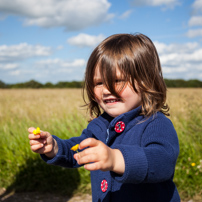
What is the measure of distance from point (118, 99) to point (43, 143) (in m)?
0.48

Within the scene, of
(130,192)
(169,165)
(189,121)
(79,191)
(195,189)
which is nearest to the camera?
(169,165)

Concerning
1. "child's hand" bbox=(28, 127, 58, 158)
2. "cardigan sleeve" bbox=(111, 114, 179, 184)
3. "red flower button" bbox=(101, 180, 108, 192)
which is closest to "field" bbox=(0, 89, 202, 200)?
"child's hand" bbox=(28, 127, 58, 158)

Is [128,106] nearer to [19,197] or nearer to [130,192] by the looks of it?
[130,192]

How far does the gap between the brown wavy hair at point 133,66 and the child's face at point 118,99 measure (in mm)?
27

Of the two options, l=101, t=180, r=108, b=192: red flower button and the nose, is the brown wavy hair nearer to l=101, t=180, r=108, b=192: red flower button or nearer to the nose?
the nose

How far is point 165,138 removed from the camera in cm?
114

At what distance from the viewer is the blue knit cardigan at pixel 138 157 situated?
3.10 feet

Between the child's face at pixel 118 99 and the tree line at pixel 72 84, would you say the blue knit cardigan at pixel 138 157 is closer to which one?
the child's face at pixel 118 99

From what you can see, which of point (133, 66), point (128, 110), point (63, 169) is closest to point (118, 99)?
point (128, 110)

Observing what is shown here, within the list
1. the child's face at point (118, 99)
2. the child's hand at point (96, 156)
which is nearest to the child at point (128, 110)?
the child's face at point (118, 99)

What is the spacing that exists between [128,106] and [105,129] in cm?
26

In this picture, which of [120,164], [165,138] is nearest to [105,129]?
[165,138]

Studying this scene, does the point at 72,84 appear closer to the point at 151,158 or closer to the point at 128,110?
the point at 128,110

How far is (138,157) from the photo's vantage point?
3.07ft
